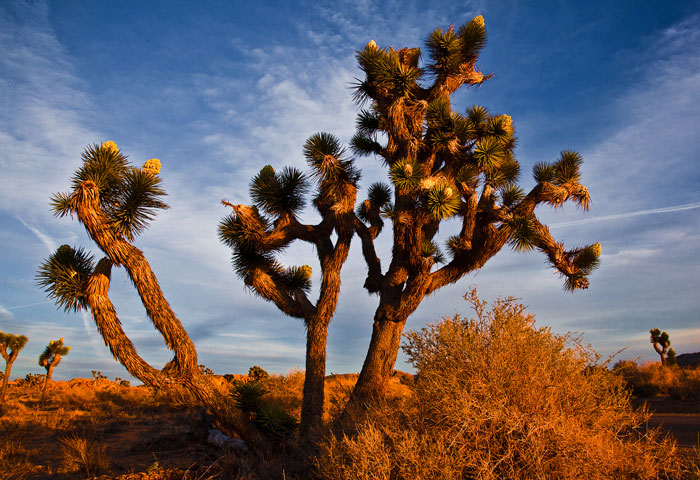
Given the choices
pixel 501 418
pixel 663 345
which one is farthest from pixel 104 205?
pixel 663 345

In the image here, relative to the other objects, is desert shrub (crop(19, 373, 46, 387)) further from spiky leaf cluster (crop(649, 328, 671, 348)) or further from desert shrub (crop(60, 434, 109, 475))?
spiky leaf cluster (crop(649, 328, 671, 348))

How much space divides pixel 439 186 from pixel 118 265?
6355 mm

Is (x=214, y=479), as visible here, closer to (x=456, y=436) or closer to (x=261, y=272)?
(x=456, y=436)

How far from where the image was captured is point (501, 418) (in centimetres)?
414

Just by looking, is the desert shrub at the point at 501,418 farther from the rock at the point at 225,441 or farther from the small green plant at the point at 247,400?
the small green plant at the point at 247,400

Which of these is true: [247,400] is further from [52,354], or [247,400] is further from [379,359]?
[52,354]

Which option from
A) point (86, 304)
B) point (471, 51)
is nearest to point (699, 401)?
point (471, 51)

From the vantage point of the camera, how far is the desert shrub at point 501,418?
4074 millimetres

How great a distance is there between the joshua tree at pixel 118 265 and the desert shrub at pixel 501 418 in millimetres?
4506

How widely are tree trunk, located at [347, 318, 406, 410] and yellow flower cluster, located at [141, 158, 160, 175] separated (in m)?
5.65

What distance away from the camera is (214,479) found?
6.43 m

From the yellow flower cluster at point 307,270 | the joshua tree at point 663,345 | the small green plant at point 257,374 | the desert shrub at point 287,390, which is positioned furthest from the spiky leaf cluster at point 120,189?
the joshua tree at point 663,345

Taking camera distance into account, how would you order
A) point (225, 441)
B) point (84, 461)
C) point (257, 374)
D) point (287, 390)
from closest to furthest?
point (84, 461)
point (225, 441)
point (287, 390)
point (257, 374)

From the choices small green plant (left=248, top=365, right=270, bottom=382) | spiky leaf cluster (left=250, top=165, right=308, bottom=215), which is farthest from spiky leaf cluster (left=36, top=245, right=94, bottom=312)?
small green plant (left=248, top=365, right=270, bottom=382)
